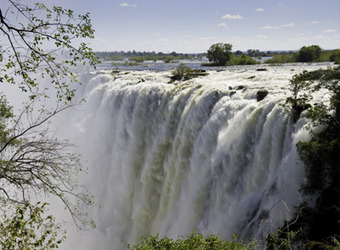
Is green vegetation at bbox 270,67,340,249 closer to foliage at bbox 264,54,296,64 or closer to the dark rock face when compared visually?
the dark rock face

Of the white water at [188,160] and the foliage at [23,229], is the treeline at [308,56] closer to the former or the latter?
the white water at [188,160]

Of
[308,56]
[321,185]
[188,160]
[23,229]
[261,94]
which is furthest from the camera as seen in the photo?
[308,56]

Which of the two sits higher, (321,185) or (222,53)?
(222,53)

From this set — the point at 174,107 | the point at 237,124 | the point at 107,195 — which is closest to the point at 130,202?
the point at 107,195

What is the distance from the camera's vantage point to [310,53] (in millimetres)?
40062

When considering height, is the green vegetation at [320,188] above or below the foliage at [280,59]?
below

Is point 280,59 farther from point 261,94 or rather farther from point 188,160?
point 188,160

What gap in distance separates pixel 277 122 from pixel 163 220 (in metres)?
7.79

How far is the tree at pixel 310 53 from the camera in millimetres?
39481

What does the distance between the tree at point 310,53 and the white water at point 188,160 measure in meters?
26.7

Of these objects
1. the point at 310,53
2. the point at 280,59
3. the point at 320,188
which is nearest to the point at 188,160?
the point at 320,188

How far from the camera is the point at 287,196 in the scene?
26.9 ft

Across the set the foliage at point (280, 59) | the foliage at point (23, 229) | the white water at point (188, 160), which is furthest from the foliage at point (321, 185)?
the foliage at point (280, 59)

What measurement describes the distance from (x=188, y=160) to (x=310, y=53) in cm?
3411
